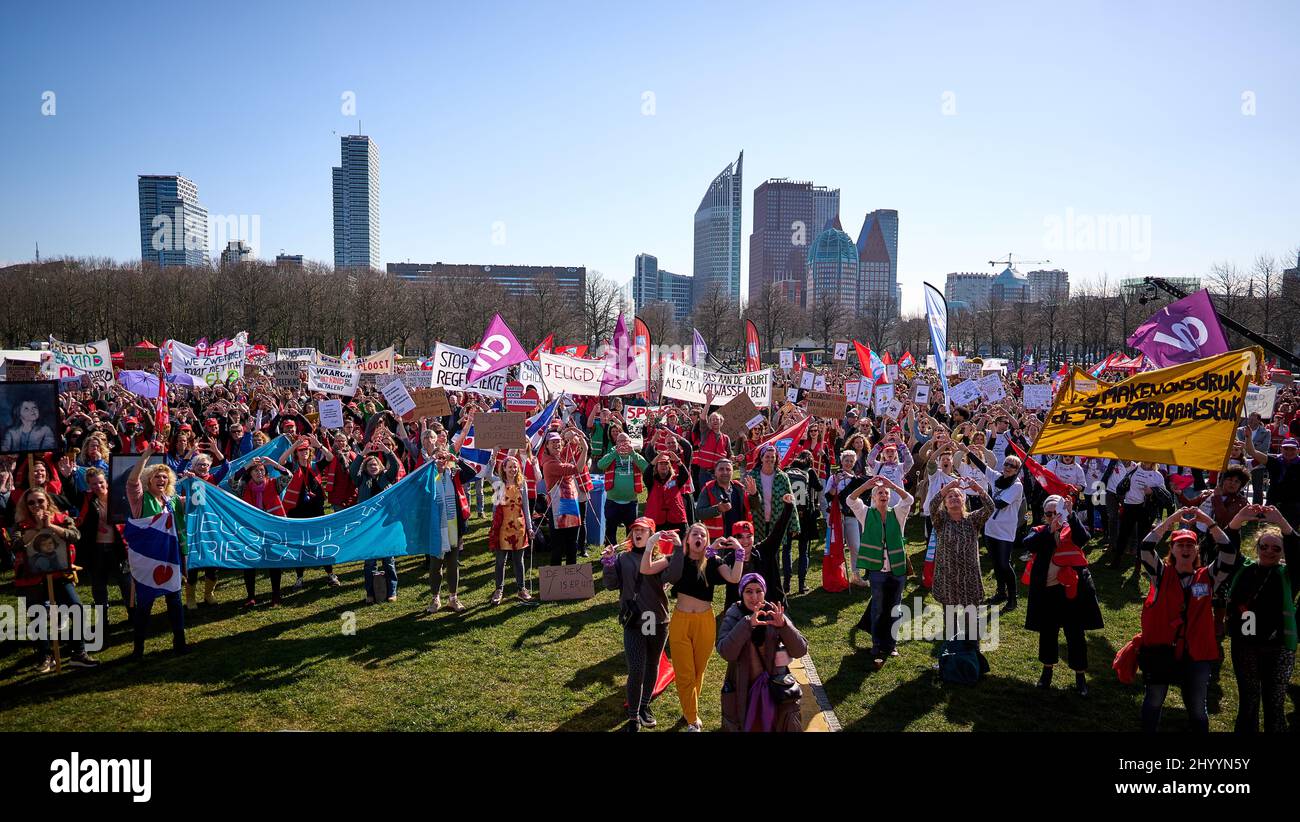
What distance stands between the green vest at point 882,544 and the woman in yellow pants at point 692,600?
2166 mm

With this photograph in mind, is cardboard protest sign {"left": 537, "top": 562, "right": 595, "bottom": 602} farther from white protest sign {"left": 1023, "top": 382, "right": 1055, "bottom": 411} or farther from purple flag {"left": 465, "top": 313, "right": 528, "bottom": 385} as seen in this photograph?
white protest sign {"left": 1023, "top": 382, "right": 1055, "bottom": 411}

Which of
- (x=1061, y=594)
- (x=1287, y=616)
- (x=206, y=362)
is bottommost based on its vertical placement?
(x=1061, y=594)

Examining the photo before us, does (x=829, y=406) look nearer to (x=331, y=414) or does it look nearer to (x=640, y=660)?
Answer: (x=331, y=414)

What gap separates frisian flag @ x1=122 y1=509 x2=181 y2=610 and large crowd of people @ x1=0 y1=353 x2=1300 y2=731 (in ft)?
0.45

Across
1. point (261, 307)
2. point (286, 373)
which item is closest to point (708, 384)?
point (286, 373)

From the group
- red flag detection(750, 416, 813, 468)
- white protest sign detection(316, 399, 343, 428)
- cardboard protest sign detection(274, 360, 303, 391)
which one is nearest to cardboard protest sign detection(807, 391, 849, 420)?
red flag detection(750, 416, 813, 468)

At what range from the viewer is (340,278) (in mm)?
74812

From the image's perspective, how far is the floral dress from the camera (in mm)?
7445

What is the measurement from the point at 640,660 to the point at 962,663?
10.9ft

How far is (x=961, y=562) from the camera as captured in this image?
748 cm

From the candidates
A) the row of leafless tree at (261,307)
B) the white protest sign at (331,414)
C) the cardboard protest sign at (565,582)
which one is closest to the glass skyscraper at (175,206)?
the row of leafless tree at (261,307)

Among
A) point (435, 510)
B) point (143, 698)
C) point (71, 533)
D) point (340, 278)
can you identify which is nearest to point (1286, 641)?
point (435, 510)

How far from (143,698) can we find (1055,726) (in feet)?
26.7
